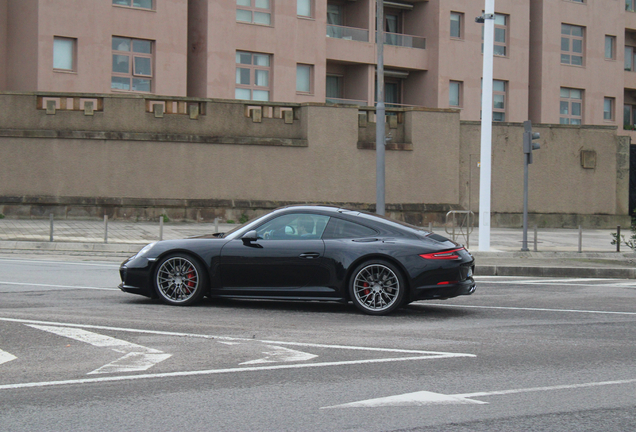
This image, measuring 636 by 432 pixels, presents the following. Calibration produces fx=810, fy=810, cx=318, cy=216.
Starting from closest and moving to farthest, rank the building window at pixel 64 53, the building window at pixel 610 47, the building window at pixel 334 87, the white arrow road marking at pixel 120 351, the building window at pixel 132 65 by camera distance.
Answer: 1. the white arrow road marking at pixel 120 351
2. the building window at pixel 64 53
3. the building window at pixel 132 65
4. the building window at pixel 334 87
5. the building window at pixel 610 47

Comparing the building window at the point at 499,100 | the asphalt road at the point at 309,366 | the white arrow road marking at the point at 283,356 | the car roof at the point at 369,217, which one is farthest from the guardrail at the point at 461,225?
the building window at the point at 499,100

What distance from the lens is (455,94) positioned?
4259 centimetres

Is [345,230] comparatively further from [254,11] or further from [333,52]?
[333,52]

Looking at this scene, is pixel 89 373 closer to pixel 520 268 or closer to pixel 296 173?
pixel 520 268

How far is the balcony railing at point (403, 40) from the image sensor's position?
41688 millimetres

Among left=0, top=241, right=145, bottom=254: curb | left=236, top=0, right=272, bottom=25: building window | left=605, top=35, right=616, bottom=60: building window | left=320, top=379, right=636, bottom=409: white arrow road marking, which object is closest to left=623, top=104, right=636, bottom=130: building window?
left=605, top=35, right=616, bottom=60: building window

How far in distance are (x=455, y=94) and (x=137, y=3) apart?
17348 millimetres

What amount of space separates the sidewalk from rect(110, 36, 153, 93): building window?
32.2 ft

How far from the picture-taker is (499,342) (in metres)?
7.93

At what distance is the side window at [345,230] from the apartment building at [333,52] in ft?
82.2

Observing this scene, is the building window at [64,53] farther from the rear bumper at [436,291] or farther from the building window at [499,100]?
the rear bumper at [436,291]

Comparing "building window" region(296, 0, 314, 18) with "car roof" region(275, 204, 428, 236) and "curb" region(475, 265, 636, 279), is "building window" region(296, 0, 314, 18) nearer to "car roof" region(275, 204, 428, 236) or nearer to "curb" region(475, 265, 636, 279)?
"curb" region(475, 265, 636, 279)

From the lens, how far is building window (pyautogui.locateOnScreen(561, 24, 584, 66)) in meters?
46.2

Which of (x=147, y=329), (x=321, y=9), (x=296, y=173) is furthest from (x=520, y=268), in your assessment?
(x=321, y=9)
